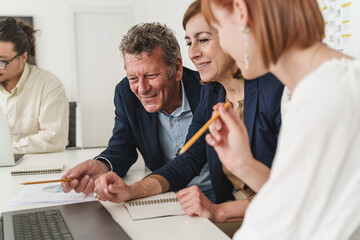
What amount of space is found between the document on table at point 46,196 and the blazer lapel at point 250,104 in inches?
24.0

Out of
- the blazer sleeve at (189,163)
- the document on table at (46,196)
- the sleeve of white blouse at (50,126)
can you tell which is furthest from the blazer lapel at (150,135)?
the sleeve of white blouse at (50,126)

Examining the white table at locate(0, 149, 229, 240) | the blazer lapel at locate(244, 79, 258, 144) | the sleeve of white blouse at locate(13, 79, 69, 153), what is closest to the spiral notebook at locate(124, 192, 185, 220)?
the white table at locate(0, 149, 229, 240)

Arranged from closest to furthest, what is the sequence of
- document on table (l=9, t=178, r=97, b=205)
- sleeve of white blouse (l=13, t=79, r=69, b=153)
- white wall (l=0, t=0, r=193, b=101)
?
1. document on table (l=9, t=178, r=97, b=205)
2. sleeve of white blouse (l=13, t=79, r=69, b=153)
3. white wall (l=0, t=0, r=193, b=101)

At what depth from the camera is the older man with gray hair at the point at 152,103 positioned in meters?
1.72

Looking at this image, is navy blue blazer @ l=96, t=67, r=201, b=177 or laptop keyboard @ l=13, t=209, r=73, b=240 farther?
navy blue blazer @ l=96, t=67, r=201, b=177

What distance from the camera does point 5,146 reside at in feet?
6.51

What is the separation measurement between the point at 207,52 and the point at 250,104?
0.33 meters

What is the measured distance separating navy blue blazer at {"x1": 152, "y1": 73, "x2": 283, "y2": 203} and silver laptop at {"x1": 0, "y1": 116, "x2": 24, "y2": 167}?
2.98 feet

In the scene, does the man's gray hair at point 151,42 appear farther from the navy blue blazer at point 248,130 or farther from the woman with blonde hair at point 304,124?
the woman with blonde hair at point 304,124

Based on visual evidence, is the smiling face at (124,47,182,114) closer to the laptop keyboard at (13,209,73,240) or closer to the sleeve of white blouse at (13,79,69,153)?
the laptop keyboard at (13,209,73,240)

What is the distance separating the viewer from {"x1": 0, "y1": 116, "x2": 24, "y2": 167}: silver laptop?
198cm

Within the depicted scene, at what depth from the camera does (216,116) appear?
3.03ft

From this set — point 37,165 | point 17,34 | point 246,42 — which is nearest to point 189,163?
point 37,165

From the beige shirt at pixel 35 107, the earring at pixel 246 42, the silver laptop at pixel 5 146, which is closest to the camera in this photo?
the earring at pixel 246 42
